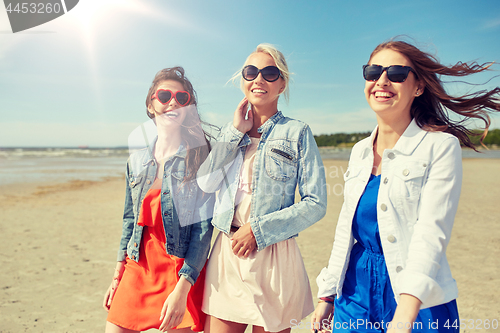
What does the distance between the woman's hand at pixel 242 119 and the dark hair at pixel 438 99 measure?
90cm

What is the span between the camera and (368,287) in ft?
6.03

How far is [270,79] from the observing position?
2.25 m

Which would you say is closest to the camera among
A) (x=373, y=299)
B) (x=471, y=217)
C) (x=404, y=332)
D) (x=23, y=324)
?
(x=404, y=332)

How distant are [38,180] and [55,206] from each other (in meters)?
7.94

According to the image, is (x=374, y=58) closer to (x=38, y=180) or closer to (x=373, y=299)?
(x=373, y=299)

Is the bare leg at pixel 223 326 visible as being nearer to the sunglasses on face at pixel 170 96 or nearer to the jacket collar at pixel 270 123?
the jacket collar at pixel 270 123

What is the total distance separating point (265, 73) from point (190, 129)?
787 millimetres

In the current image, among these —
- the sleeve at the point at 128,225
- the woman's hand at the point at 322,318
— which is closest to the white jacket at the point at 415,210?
the woman's hand at the point at 322,318

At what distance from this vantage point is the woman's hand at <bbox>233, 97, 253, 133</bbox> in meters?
2.30

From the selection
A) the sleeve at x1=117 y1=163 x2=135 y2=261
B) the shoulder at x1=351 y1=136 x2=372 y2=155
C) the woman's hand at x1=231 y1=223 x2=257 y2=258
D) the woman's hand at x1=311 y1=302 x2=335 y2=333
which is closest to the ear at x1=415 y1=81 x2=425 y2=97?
the shoulder at x1=351 y1=136 x2=372 y2=155

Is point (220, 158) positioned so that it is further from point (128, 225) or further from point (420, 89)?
point (420, 89)

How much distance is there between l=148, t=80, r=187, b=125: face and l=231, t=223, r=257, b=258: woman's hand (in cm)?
105

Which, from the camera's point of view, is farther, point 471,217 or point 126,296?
point 471,217

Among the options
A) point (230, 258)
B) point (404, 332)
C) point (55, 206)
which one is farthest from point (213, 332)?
point (55, 206)
